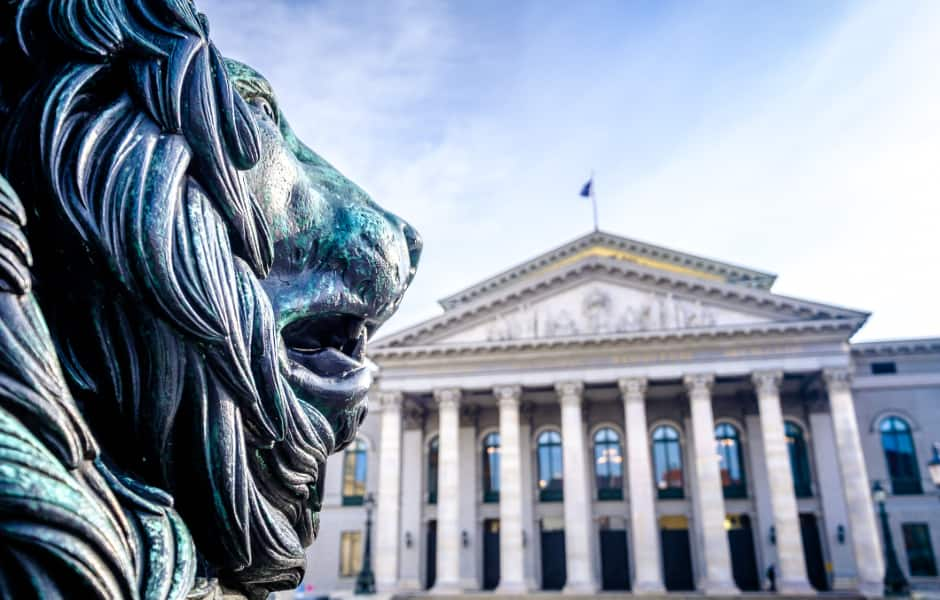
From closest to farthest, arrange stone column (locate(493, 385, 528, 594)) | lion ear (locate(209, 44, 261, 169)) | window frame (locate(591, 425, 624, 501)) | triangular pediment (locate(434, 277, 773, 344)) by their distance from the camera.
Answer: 1. lion ear (locate(209, 44, 261, 169))
2. stone column (locate(493, 385, 528, 594))
3. triangular pediment (locate(434, 277, 773, 344))
4. window frame (locate(591, 425, 624, 501))

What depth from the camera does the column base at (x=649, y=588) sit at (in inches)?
1133

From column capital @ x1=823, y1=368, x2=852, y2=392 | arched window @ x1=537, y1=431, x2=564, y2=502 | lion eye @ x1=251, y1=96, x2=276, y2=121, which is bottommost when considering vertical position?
lion eye @ x1=251, y1=96, x2=276, y2=121

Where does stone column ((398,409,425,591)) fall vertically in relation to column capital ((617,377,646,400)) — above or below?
below

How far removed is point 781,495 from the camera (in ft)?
95.3

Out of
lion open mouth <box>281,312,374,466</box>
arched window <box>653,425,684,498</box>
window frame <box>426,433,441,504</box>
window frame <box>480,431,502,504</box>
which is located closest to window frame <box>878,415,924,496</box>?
arched window <box>653,425,684,498</box>

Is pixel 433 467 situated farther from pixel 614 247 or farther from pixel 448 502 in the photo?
pixel 614 247

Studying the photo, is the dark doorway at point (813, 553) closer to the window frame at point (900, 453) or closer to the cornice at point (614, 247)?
the window frame at point (900, 453)

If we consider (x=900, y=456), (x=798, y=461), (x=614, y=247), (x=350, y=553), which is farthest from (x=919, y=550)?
(x=350, y=553)

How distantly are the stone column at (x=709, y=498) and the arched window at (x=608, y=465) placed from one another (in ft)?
16.9

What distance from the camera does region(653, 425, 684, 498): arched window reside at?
34.2 m

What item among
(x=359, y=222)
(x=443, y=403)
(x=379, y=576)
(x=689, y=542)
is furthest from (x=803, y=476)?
(x=359, y=222)

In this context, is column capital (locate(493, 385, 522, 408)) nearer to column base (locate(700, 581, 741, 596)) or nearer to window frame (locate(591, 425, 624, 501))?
window frame (locate(591, 425, 624, 501))

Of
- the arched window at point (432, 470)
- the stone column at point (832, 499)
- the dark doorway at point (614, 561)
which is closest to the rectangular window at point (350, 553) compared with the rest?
the arched window at point (432, 470)

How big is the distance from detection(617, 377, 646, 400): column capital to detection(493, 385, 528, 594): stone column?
15.3ft
